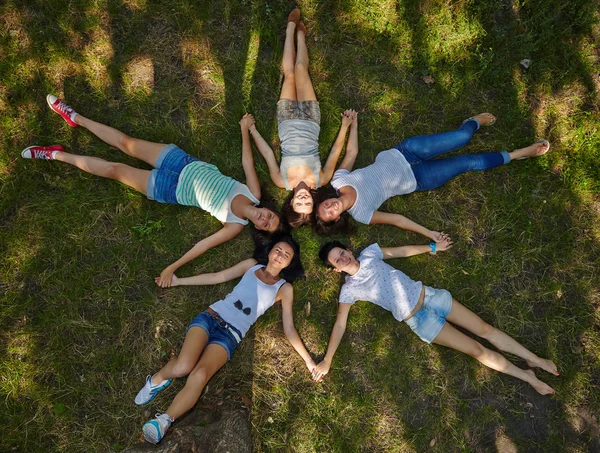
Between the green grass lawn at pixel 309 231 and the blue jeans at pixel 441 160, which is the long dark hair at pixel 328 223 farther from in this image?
the blue jeans at pixel 441 160

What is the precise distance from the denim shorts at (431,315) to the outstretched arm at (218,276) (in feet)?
7.66

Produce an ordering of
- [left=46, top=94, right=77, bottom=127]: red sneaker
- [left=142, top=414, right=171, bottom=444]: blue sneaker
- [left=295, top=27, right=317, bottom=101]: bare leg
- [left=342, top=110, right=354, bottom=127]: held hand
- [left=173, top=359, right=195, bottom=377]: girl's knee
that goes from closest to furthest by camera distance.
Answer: [left=142, top=414, right=171, bottom=444]: blue sneaker < [left=173, top=359, right=195, bottom=377]: girl's knee < [left=46, top=94, right=77, bottom=127]: red sneaker < [left=295, top=27, right=317, bottom=101]: bare leg < [left=342, top=110, right=354, bottom=127]: held hand

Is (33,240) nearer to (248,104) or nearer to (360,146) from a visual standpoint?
(248,104)

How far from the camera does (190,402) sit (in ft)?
14.8

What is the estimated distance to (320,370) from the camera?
504 centimetres

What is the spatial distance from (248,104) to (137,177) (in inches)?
75.3

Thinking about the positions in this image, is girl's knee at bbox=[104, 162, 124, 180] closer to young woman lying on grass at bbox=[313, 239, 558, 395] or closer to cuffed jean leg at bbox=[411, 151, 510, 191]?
young woman lying on grass at bbox=[313, 239, 558, 395]

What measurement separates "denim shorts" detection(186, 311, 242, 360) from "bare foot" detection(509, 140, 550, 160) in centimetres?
465

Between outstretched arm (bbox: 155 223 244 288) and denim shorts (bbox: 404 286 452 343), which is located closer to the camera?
denim shorts (bbox: 404 286 452 343)

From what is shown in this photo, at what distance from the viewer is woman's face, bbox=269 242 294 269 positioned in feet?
15.5

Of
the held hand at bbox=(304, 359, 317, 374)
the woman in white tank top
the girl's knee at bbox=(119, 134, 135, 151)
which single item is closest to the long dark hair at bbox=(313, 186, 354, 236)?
the woman in white tank top

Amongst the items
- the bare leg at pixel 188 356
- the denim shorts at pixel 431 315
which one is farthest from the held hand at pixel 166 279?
the denim shorts at pixel 431 315

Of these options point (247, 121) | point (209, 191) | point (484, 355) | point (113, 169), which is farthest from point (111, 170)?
point (484, 355)

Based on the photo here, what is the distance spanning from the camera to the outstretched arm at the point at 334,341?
16.5 feet
